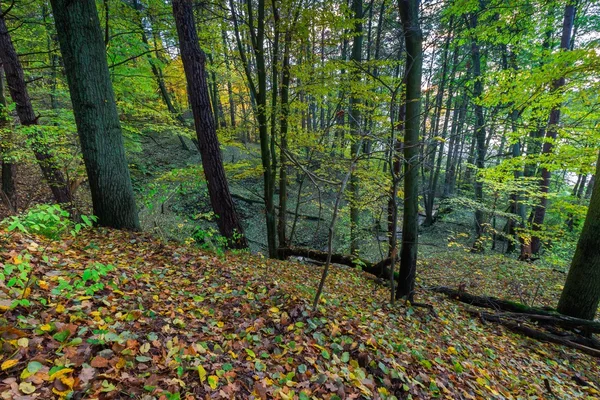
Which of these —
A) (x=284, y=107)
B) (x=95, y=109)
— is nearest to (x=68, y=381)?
(x=95, y=109)

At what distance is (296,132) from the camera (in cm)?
742

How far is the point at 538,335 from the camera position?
15.3ft

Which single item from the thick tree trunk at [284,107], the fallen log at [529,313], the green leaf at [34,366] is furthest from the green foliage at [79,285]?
the fallen log at [529,313]

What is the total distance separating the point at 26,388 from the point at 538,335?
21.4ft

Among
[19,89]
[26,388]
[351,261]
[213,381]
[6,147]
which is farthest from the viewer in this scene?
[351,261]

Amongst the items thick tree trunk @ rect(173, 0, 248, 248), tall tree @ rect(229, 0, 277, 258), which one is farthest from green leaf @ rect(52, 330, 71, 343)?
tall tree @ rect(229, 0, 277, 258)

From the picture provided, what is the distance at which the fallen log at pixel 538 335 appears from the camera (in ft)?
14.5

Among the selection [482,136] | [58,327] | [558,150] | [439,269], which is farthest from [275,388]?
[482,136]

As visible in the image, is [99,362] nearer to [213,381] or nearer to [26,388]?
[26,388]

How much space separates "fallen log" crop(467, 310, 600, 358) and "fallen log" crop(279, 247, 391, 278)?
1963mm

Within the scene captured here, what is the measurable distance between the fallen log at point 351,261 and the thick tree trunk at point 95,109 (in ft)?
13.9

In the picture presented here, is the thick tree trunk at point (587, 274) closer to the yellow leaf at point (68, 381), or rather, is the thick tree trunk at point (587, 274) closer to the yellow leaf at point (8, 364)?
the yellow leaf at point (68, 381)

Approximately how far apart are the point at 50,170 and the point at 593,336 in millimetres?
11693

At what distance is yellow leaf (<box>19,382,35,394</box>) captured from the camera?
1.49 meters
